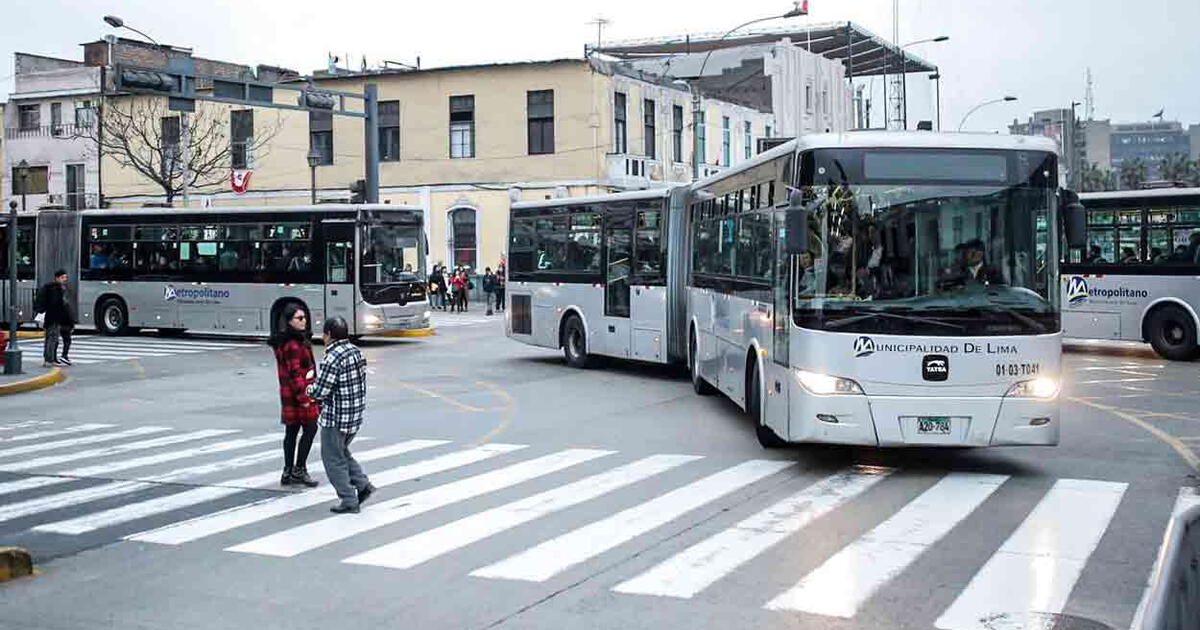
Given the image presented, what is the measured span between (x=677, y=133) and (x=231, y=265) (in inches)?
1074

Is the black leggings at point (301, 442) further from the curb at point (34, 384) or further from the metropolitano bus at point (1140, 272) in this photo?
the metropolitano bus at point (1140, 272)

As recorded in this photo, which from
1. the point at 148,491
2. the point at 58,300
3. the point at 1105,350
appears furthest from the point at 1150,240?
the point at 58,300

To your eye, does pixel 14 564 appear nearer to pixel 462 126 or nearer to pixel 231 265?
pixel 231 265

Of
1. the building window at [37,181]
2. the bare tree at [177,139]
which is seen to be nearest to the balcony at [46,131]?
the building window at [37,181]

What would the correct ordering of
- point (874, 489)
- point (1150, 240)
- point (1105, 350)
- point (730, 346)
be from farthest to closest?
1. point (1105, 350)
2. point (1150, 240)
3. point (730, 346)
4. point (874, 489)

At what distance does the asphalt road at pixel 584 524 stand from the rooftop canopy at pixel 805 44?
5972 centimetres

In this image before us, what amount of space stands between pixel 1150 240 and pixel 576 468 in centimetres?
1613

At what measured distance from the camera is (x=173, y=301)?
3428cm

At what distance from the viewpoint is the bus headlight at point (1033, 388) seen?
40.2ft

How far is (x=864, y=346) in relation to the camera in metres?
12.3

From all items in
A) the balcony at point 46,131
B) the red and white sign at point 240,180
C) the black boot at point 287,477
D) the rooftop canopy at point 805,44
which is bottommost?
the black boot at point 287,477

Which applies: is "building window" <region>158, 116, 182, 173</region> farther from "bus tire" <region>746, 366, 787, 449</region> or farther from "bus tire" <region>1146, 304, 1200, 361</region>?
"bus tire" <region>746, 366, 787, 449</region>

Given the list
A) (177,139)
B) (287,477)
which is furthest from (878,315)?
(177,139)

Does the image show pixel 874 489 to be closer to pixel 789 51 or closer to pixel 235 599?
pixel 235 599
